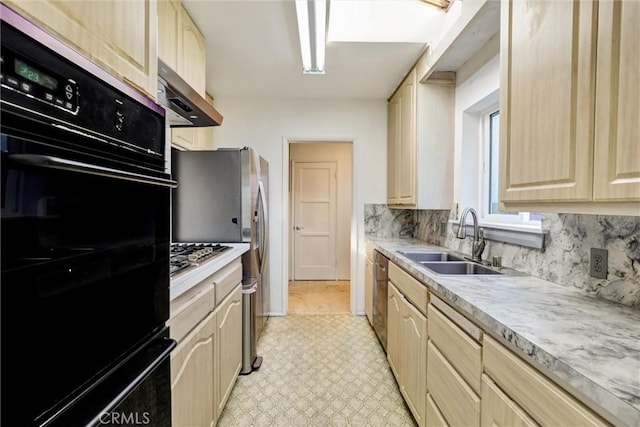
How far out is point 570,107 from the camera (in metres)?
0.99

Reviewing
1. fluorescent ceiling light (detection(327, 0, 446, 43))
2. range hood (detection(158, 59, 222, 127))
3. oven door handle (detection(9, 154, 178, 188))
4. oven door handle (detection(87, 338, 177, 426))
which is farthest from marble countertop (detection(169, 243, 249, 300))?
fluorescent ceiling light (detection(327, 0, 446, 43))

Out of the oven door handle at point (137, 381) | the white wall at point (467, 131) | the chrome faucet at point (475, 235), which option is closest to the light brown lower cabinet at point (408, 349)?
the chrome faucet at point (475, 235)

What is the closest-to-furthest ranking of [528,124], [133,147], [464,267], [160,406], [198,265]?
[133,147] < [160,406] < [528,124] < [198,265] < [464,267]

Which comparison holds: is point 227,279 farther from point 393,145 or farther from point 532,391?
point 393,145

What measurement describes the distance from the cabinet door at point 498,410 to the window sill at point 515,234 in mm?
864

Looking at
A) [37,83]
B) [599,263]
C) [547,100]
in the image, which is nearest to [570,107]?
[547,100]

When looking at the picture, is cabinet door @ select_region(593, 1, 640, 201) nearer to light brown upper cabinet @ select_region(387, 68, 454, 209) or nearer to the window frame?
the window frame

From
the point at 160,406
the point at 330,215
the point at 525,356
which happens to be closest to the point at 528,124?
the point at 525,356

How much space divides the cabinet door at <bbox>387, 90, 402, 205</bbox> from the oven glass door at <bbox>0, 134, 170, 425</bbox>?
2.71 m

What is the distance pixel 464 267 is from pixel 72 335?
202 centimetres

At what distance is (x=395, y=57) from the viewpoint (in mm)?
2588

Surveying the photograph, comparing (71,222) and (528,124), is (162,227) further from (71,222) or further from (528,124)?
(528,124)

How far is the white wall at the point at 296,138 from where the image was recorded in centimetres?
353

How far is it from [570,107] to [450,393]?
44.8 inches
